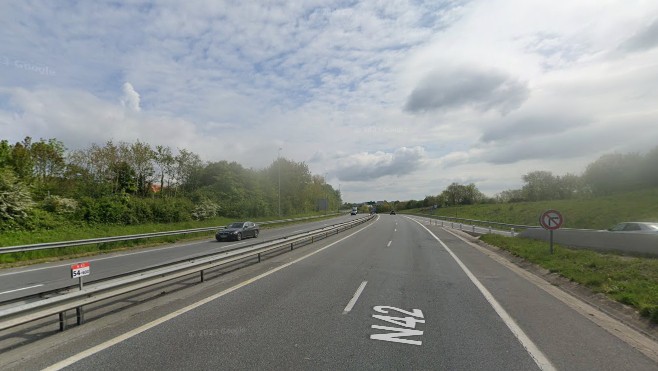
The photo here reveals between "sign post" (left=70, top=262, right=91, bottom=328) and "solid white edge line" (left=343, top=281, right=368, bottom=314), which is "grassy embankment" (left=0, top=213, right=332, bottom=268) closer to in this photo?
"sign post" (left=70, top=262, right=91, bottom=328)

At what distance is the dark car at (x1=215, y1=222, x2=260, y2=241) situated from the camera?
89.0 feet

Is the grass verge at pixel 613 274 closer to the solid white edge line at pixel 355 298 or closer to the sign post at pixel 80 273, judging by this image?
the solid white edge line at pixel 355 298

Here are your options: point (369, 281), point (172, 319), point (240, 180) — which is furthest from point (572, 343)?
point (240, 180)

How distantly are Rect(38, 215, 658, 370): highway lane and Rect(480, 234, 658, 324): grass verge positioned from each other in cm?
126

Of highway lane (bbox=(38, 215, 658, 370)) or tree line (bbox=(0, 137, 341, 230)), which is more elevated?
tree line (bbox=(0, 137, 341, 230))

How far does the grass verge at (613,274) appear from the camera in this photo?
766cm

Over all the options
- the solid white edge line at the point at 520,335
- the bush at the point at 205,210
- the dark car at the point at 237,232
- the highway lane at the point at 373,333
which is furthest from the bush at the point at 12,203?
the solid white edge line at the point at 520,335

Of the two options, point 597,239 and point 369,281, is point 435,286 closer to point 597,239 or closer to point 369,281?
point 369,281

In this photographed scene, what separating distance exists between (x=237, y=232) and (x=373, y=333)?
75.9 feet

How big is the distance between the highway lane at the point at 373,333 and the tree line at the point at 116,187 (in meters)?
23.4

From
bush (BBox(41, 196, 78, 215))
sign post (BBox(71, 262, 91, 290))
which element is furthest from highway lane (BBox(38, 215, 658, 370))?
bush (BBox(41, 196, 78, 215))

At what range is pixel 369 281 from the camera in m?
10.1

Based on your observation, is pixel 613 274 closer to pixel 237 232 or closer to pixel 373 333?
pixel 373 333

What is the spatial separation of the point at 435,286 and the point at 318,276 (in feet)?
10.8
